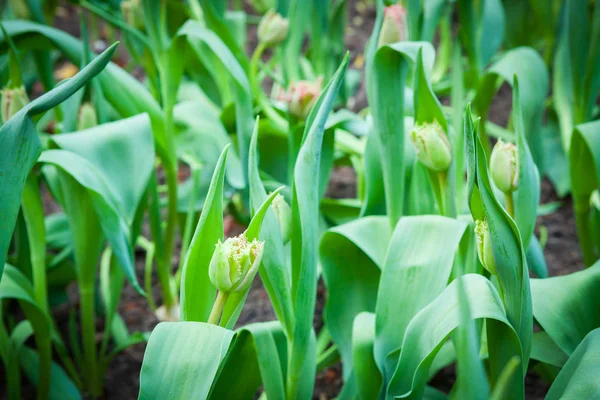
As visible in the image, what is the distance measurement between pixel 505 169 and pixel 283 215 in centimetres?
25

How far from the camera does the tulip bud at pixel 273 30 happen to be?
1297 millimetres

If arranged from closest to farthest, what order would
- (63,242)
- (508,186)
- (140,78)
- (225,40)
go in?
1. (508,186)
2. (63,242)
3. (225,40)
4. (140,78)

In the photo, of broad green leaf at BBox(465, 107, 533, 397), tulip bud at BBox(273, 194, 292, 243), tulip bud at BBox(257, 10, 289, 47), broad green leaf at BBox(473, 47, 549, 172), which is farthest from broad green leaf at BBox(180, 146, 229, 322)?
tulip bud at BBox(257, 10, 289, 47)

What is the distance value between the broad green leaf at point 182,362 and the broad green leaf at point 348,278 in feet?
1.04

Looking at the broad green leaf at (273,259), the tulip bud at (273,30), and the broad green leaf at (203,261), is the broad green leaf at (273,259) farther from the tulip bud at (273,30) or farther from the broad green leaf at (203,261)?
the tulip bud at (273,30)

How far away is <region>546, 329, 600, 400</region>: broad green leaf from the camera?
596mm

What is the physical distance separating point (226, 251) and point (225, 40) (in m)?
0.78

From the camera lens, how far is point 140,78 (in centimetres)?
197

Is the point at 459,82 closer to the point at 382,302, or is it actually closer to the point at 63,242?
the point at 382,302

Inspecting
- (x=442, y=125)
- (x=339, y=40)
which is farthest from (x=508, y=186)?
(x=339, y=40)

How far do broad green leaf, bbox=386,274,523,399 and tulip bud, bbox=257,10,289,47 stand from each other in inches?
30.8

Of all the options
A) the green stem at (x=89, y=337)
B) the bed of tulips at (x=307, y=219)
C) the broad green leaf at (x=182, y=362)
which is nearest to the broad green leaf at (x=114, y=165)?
the bed of tulips at (x=307, y=219)

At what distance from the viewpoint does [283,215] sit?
2.57 ft

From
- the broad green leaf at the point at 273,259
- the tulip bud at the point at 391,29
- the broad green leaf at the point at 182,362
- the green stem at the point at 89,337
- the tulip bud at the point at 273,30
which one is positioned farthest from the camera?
the tulip bud at the point at 273,30
